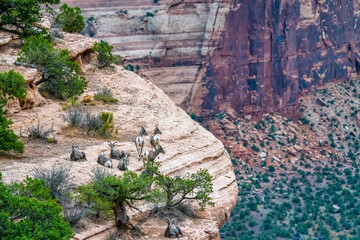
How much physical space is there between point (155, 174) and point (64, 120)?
4.85 m

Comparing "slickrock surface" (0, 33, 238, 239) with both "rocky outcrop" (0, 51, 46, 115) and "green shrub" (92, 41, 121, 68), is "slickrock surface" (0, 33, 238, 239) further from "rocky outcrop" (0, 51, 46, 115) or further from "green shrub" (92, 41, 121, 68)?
"green shrub" (92, 41, 121, 68)

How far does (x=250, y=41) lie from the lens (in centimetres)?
7525

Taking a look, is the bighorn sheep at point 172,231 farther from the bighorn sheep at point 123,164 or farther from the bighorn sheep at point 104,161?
the bighorn sheep at point 104,161

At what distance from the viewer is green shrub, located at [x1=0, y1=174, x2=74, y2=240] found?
54.9ft

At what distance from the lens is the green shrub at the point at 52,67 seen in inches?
1085

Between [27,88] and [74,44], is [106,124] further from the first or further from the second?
[74,44]

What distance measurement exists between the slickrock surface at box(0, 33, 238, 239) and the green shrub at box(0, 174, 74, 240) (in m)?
1.94

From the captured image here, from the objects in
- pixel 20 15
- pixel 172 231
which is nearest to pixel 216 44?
pixel 20 15

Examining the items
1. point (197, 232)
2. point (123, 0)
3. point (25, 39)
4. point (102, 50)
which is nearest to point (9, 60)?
point (25, 39)

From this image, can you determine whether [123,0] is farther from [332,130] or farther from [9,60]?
[9,60]

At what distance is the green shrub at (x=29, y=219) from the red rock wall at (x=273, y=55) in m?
56.6

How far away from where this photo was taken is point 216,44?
73.9 metres

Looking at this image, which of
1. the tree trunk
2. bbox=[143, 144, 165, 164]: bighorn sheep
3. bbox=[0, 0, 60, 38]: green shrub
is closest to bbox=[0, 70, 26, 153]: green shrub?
bbox=[143, 144, 165, 164]: bighorn sheep

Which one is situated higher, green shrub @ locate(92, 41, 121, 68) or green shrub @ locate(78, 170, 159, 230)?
green shrub @ locate(92, 41, 121, 68)
